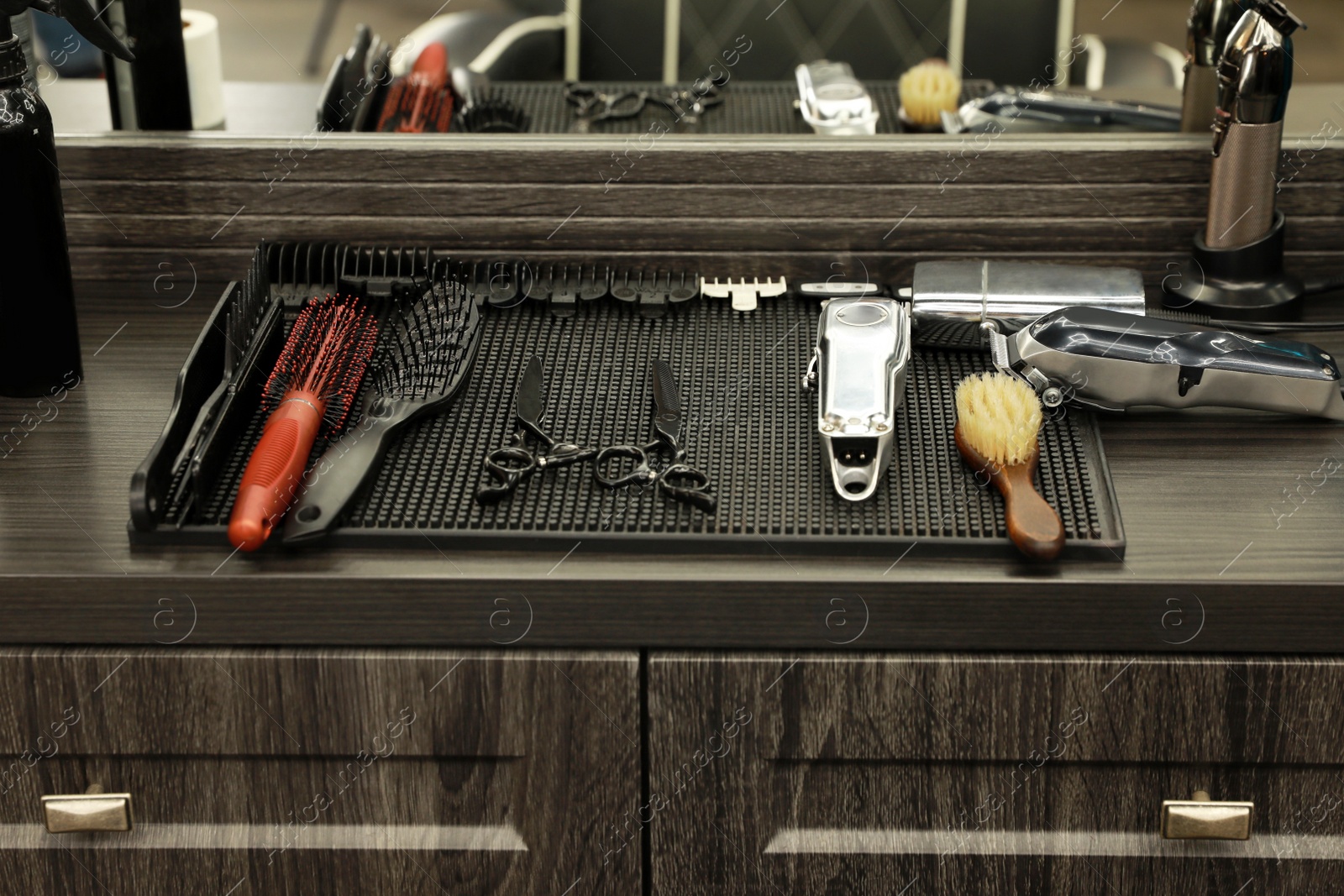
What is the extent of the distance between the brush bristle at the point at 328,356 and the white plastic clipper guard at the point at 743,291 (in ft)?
0.91

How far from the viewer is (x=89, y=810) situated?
2.64ft

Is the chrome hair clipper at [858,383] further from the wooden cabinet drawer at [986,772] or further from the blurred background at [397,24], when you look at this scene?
the blurred background at [397,24]

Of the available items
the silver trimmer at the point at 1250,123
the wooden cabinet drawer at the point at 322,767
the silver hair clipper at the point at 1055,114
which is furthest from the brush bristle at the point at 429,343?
the silver trimmer at the point at 1250,123

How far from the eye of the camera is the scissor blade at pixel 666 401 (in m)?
0.85

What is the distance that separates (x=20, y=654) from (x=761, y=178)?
Answer: 2.16ft

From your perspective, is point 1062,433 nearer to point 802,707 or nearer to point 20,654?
point 802,707

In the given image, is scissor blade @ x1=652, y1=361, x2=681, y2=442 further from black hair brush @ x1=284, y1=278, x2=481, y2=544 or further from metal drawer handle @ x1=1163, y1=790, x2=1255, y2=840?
metal drawer handle @ x1=1163, y1=790, x2=1255, y2=840

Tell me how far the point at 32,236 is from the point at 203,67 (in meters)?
0.29

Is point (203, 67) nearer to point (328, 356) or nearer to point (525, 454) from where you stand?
point (328, 356)

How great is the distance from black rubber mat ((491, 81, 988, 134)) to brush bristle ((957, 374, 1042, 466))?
13.5 inches

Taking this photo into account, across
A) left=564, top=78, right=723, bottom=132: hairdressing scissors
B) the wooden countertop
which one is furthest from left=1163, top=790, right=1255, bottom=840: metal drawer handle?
left=564, top=78, right=723, bottom=132: hairdressing scissors

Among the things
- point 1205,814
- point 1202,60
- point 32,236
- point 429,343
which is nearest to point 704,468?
point 429,343

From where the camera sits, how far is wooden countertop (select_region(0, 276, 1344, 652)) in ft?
2.42

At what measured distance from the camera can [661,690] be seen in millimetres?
771
